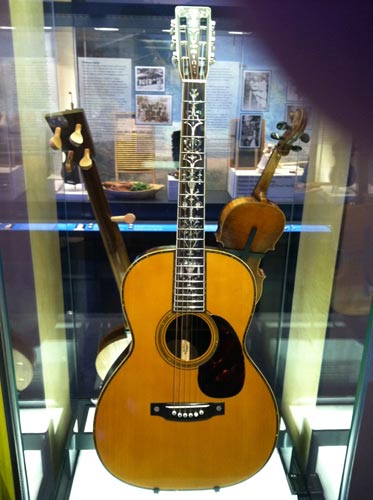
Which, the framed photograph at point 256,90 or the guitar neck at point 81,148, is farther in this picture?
the framed photograph at point 256,90

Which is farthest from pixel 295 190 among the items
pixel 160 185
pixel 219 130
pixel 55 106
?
pixel 55 106

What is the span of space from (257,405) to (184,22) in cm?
101

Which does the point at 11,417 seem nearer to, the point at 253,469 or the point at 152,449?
the point at 152,449

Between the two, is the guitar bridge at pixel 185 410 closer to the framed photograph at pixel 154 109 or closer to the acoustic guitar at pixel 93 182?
the acoustic guitar at pixel 93 182

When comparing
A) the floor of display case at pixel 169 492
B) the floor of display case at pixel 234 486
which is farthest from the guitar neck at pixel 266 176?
the floor of display case at pixel 169 492

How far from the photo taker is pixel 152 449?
1.37 m

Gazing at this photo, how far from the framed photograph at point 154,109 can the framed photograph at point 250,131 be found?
0.23m

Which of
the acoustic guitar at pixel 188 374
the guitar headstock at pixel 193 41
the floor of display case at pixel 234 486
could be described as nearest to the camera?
the guitar headstock at pixel 193 41

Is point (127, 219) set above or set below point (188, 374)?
above

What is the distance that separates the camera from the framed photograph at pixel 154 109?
1488 millimetres

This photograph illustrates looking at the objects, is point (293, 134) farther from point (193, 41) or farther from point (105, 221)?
point (105, 221)

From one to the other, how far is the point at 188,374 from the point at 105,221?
1.59 feet

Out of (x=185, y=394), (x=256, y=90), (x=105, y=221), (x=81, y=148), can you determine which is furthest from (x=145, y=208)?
(x=185, y=394)

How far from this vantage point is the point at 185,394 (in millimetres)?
1346
